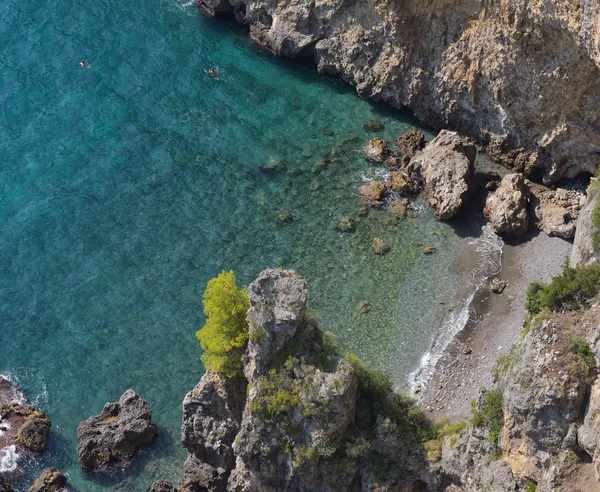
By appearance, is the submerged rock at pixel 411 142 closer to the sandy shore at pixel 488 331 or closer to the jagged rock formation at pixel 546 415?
the sandy shore at pixel 488 331

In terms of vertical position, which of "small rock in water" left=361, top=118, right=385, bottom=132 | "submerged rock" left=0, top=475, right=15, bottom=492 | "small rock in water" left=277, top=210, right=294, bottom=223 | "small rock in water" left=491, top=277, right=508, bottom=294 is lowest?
"submerged rock" left=0, top=475, right=15, bottom=492

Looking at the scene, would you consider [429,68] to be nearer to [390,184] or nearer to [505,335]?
[390,184]

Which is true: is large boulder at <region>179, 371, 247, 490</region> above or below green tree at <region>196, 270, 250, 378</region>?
below

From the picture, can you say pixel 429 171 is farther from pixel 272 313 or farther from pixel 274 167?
pixel 272 313

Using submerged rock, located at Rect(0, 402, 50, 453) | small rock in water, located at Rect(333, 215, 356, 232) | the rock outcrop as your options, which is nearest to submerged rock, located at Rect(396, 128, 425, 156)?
small rock in water, located at Rect(333, 215, 356, 232)

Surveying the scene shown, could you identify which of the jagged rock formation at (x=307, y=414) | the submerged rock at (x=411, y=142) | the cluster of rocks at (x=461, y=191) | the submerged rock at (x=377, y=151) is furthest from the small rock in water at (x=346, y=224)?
the jagged rock formation at (x=307, y=414)

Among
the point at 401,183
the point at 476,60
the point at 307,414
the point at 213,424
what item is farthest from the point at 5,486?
the point at 476,60

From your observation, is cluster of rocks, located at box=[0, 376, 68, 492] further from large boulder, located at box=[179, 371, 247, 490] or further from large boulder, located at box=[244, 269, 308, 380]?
large boulder, located at box=[244, 269, 308, 380]
